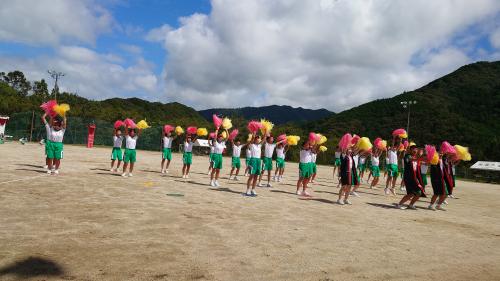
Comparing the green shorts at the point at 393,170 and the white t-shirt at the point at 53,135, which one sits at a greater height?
the white t-shirt at the point at 53,135

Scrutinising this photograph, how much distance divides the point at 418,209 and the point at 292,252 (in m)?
7.71

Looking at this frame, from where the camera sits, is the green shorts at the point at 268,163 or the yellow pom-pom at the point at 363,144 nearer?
the yellow pom-pom at the point at 363,144

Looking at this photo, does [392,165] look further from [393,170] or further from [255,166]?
[255,166]

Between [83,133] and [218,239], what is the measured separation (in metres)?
46.8

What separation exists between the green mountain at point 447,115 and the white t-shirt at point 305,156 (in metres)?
48.1

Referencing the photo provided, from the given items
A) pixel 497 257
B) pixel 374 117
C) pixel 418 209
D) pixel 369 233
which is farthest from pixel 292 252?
pixel 374 117

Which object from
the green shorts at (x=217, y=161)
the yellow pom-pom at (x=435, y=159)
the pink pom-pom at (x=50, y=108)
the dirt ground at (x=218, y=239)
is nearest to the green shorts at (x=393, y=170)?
the yellow pom-pom at (x=435, y=159)

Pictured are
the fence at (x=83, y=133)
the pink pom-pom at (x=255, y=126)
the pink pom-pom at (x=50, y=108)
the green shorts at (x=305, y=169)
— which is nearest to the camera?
the pink pom-pom at (x=255, y=126)

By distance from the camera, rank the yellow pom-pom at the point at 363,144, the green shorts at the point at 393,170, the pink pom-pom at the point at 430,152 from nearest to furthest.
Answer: the pink pom-pom at the point at 430,152 → the yellow pom-pom at the point at 363,144 → the green shorts at the point at 393,170

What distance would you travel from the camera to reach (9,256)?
16.2ft

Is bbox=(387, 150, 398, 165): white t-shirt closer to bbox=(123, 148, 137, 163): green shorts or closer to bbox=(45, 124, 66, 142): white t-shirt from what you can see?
bbox=(123, 148, 137, 163): green shorts

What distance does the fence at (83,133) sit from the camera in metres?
46.4

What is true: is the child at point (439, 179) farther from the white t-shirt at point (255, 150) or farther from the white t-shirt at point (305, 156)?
the white t-shirt at point (255, 150)

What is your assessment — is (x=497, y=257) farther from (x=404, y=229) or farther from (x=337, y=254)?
(x=337, y=254)
